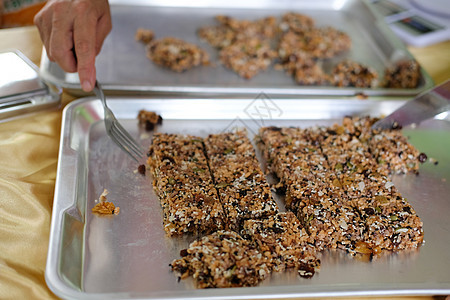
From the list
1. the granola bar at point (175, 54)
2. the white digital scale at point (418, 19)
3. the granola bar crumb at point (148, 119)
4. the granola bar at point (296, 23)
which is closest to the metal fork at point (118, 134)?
the granola bar crumb at point (148, 119)

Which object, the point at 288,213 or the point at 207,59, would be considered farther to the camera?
the point at 207,59

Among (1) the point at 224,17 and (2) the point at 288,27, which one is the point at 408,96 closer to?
(2) the point at 288,27

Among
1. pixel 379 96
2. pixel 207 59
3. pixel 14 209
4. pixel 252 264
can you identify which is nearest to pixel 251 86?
pixel 207 59

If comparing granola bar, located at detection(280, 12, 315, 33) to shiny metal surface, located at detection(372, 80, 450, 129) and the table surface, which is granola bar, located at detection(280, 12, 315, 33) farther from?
the table surface

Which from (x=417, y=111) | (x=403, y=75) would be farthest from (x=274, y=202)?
(x=403, y=75)

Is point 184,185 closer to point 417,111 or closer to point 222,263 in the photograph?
point 222,263

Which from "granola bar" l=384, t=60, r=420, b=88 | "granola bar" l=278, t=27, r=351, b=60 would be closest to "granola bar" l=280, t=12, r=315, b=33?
"granola bar" l=278, t=27, r=351, b=60
